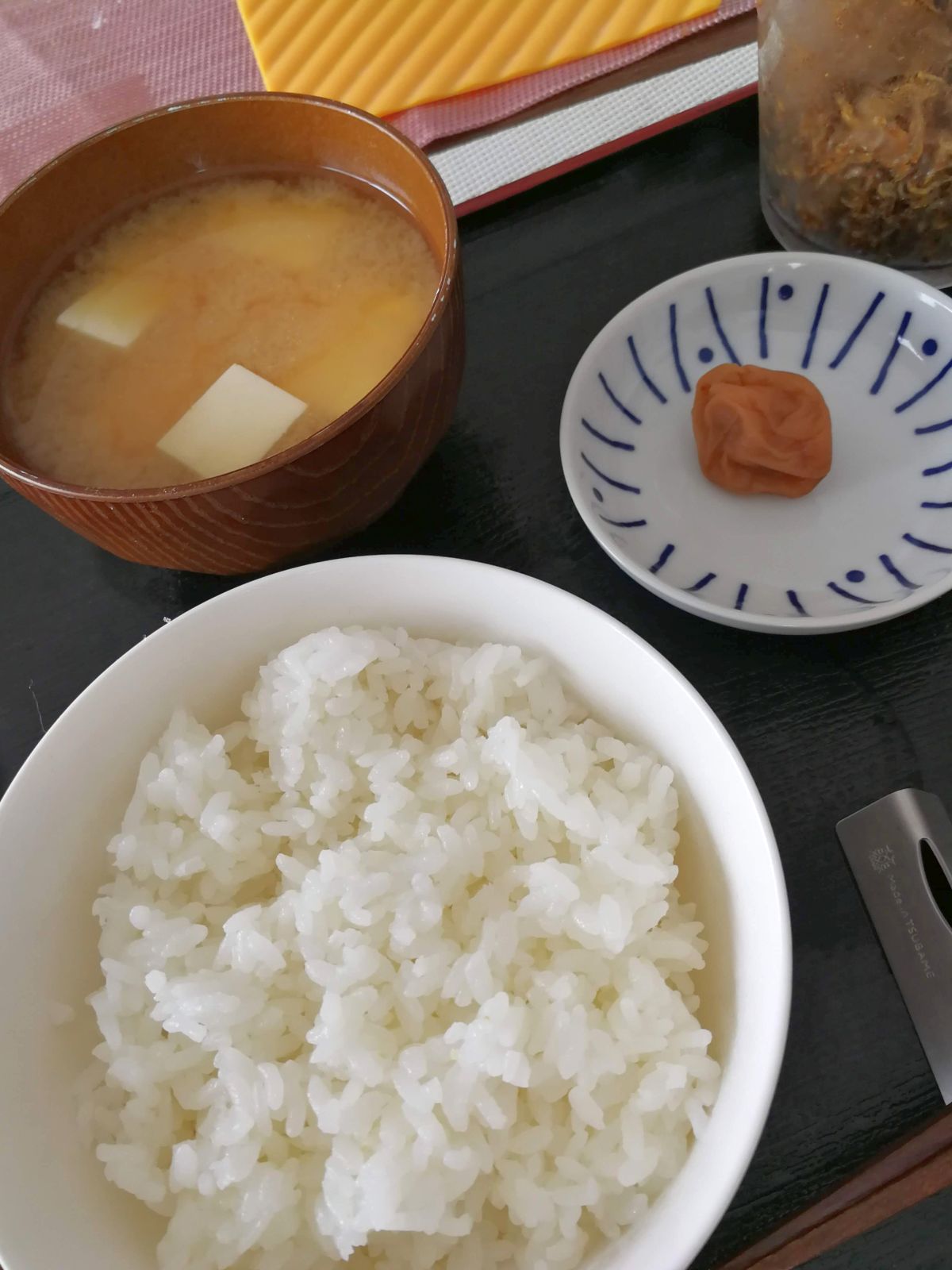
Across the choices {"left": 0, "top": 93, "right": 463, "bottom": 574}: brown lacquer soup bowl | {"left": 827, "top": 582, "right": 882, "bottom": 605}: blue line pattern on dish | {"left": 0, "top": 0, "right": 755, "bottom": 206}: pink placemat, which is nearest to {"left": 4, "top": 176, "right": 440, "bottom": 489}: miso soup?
{"left": 0, "top": 93, "right": 463, "bottom": 574}: brown lacquer soup bowl

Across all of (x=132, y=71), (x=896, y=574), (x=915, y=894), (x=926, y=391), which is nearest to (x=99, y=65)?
(x=132, y=71)

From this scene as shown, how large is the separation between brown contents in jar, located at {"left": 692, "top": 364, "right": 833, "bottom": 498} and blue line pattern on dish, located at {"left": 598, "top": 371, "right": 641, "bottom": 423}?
0.09 m

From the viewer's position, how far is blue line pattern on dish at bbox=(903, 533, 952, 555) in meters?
1.33

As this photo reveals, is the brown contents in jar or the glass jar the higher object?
the glass jar

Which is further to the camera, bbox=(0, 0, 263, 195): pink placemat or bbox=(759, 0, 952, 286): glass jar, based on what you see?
bbox=(0, 0, 263, 195): pink placemat

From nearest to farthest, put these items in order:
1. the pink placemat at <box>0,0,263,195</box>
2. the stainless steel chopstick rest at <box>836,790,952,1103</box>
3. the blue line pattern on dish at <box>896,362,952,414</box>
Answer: the stainless steel chopstick rest at <box>836,790,952,1103</box> < the blue line pattern on dish at <box>896,362,952,414</box> < the pink placemat at <box>0,0,263,195</box>

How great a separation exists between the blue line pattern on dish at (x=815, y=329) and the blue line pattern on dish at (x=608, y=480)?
377 millimetres

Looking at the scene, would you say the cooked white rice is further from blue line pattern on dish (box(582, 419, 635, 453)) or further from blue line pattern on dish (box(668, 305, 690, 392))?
blue line pattern on dish (box(668, 305, 690, 392))

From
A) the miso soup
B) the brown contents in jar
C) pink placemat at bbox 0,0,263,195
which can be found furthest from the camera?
pink placemat at bbox 0,0,263,195

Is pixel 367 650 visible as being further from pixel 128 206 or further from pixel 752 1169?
pixel 128 206

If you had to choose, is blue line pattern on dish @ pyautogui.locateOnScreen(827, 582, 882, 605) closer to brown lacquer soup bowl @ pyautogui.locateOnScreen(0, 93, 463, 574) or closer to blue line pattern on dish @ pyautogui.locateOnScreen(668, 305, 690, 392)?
blue line pattern on dish @ pyautogui.locateOnScreen(668, 305, 690, 392)

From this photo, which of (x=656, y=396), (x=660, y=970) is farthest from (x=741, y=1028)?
(x=656, y=396)

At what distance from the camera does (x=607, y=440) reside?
148cm

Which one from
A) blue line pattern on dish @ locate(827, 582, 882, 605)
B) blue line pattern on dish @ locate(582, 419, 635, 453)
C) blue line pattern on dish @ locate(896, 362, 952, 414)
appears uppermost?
blue line pattern on dish @ locate(582, 419, 635, 453)
